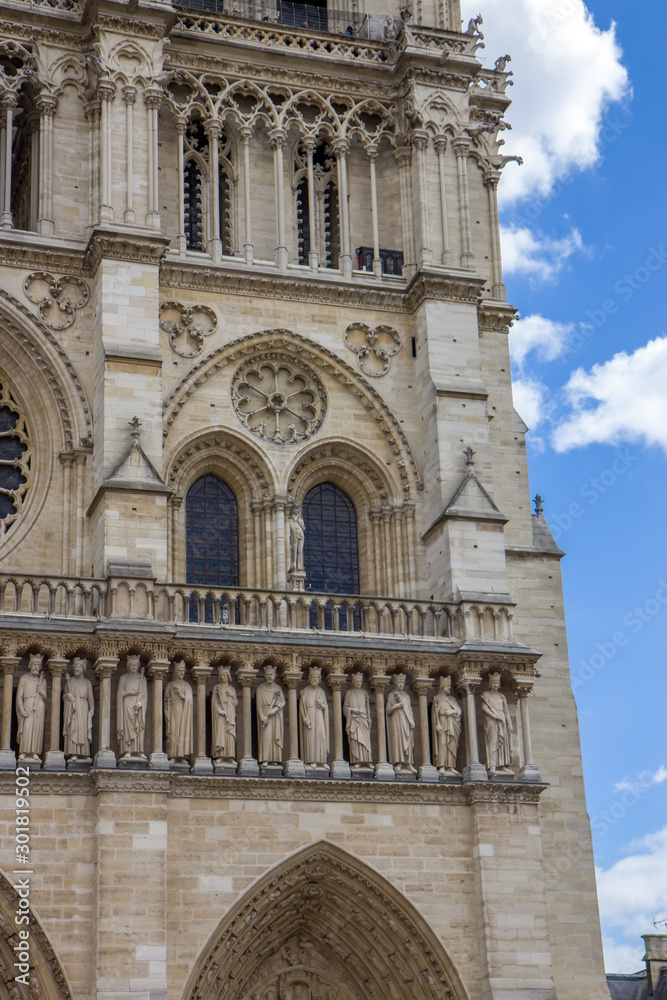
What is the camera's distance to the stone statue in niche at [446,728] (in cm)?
2109

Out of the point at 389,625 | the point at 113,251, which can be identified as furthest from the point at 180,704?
the point at 113,251

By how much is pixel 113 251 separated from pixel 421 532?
19.9 ft

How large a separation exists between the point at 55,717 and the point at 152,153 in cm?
862

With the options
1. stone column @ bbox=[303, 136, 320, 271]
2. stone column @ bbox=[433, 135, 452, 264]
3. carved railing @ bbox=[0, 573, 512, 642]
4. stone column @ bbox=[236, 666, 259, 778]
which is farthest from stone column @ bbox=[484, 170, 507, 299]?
stone column @ bbox=[236, 666, 259, 778]

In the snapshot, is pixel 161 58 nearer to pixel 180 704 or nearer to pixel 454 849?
pixel 180 704

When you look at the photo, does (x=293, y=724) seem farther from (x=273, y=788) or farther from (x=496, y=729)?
(x=496, y=729)

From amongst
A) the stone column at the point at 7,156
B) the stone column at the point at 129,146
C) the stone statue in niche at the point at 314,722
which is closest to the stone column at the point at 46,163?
the stone column at the point at 7,156

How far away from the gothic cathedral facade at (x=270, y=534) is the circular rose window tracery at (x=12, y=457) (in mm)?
47

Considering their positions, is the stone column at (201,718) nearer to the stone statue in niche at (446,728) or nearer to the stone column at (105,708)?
the stone column at (105,708)

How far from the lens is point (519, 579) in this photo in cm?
2392

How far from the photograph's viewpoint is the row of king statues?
19625 mm

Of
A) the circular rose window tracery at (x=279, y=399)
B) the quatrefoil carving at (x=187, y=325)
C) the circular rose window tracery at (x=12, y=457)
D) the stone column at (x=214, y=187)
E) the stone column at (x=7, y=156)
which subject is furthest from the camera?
the stone column at (x=214, y=187)

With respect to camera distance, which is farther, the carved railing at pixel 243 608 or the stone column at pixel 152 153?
the stone column at pixel 152 153

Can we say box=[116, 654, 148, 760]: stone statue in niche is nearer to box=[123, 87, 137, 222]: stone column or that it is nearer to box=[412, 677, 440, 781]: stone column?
box=[412, 677, 440, 781]: stone column
